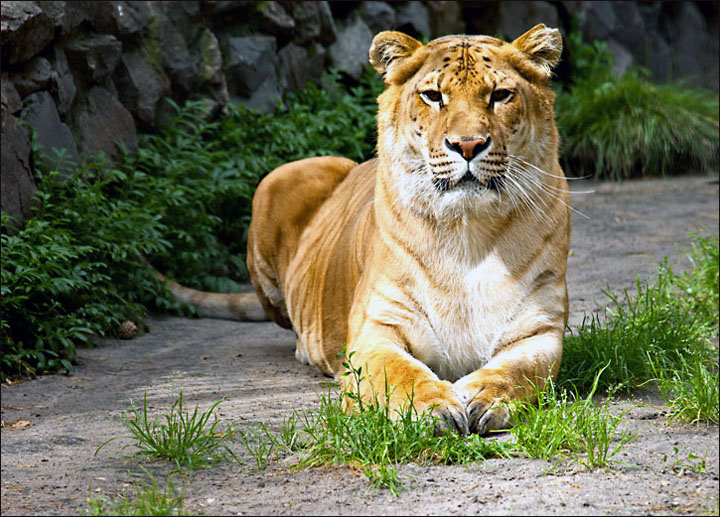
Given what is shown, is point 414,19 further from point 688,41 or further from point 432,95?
point 432,95

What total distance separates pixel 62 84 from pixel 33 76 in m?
0.40

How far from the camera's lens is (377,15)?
9969 millimetres

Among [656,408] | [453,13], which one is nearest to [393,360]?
[656,408]

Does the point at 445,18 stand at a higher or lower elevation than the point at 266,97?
higher

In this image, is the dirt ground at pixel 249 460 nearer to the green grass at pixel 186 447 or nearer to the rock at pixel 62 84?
the green grass at pixel 186 447

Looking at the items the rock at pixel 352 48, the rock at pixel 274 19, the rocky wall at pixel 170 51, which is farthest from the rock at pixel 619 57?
the rock at pixel 274 19

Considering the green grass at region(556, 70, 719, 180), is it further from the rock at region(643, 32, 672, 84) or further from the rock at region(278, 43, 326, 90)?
the rock at region(278, 43, 326, 90)

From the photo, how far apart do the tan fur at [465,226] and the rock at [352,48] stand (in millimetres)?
5719

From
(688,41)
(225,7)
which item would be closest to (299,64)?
(225,7)

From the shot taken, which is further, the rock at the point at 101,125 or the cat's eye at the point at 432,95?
the rock at the point at 101,125

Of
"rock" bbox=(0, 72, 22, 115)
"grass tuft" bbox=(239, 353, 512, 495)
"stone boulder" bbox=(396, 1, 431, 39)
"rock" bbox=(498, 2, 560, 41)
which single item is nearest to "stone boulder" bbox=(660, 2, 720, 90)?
"rock" bbox=(498, 2, 560, 41)

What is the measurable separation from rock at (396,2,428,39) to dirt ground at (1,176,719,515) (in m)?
5.08

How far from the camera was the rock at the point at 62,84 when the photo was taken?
6176 mm

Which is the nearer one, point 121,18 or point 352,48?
point 121,18
